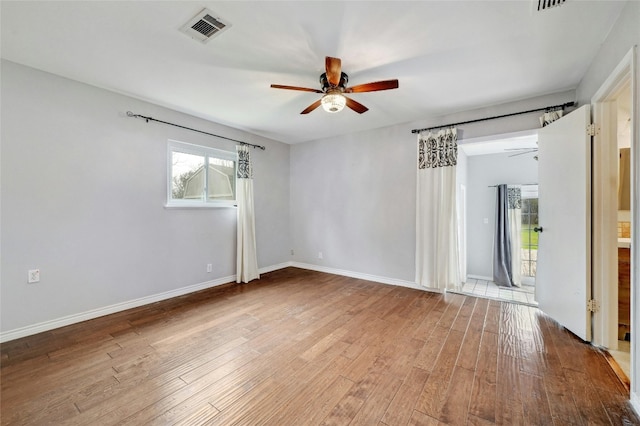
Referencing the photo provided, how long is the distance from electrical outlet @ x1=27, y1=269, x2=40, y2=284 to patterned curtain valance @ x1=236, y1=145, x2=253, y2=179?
2.53m

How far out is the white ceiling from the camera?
5.66ft

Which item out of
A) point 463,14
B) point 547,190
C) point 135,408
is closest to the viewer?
point 135,408

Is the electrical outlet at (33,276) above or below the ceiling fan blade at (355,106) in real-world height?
below

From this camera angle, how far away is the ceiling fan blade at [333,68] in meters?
1.96

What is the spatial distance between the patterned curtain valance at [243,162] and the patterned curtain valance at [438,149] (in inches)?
107

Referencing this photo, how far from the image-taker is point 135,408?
1556 mm

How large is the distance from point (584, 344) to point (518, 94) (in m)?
2.66

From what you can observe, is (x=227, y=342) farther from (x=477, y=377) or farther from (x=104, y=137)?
(x=104, y=137)

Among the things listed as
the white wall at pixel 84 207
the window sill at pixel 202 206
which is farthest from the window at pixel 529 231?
the white wall at pixel 84 207

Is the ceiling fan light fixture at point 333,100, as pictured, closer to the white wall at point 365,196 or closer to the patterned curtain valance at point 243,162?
the white wall at point 365,196

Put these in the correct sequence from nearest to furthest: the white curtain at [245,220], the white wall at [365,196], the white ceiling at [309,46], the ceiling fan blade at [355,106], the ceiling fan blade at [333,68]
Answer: the white ceiling at [309,46]
the ceiling fan blade at [333,68]
the ceiling fan blade at [355,106]
the white wall at [365,196]
the white curtain at [245,220]

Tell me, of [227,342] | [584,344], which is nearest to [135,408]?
[227,342]

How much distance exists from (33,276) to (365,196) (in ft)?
13.5

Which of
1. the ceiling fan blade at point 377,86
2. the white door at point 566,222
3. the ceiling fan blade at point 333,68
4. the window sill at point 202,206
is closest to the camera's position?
the ceiling fan blade at point 333,68
